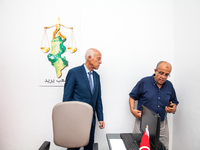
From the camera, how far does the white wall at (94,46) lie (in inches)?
92.5

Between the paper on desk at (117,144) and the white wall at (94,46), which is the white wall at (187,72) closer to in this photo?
the white wall at (94,46)

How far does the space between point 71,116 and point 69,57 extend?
112 centimetres

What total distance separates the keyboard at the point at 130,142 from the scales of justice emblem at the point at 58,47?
1453mm

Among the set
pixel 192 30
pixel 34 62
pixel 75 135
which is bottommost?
pixel 75 135

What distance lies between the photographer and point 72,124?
159cm

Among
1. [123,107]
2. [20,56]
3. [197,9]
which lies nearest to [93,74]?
[123,107]

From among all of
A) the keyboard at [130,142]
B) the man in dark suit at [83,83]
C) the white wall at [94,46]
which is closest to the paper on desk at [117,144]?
the keyboard at [130,142]

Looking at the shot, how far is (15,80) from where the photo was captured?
237 centimetres

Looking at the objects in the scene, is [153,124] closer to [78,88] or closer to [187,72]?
[78,88]

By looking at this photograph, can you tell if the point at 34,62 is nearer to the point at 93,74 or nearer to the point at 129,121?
the point at 93,74

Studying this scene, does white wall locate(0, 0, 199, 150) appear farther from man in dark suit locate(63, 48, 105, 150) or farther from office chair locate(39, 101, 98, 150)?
office chair locate(39, 101, 98, 150)

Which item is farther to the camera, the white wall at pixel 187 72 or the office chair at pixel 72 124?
the white wall at pixel 187 72

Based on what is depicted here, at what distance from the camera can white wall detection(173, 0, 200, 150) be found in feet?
6.10

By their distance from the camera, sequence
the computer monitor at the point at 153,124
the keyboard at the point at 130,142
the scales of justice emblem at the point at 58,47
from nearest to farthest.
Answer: the computer monitor at the point at 153,124 → the keyboard at the point at 130,142 → the scales of justice emblem at the point at 58,47
